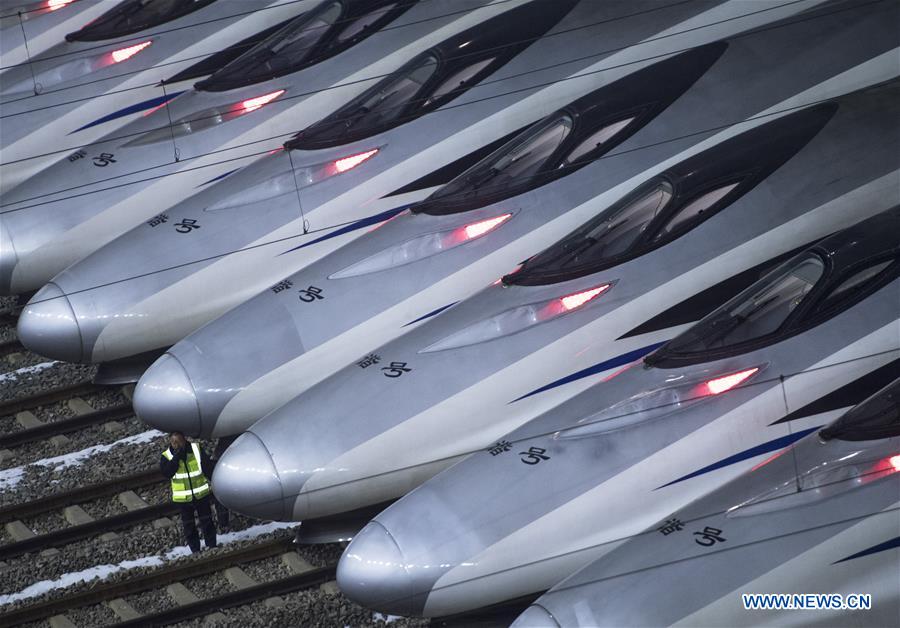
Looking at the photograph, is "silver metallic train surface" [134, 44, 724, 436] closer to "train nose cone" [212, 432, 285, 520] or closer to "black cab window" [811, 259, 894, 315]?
"train nose cone" [212, 432, 285, 520]

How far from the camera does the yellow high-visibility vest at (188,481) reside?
48.6 ft

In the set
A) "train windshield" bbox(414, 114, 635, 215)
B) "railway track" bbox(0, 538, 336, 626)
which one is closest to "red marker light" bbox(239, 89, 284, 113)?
"train windshield" bbox(414, 114, 635, 215)

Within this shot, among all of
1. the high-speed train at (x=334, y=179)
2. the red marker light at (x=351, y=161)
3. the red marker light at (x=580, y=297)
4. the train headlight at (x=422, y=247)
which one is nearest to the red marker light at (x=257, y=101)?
the high-speed train at (x=334, y=179)

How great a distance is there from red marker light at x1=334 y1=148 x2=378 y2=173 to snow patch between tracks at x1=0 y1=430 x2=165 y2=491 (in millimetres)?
3301

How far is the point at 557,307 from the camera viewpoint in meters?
14.5

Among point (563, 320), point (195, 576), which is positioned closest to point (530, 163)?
point (563, 320)

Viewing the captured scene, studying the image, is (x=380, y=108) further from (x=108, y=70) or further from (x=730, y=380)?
(x=730, y=380)

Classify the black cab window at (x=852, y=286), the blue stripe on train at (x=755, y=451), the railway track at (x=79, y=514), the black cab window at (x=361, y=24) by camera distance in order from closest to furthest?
the blue stripe on train at (x=755, y=451) < the black cab window at (x=852, y=286) < the railway track at (x=79, y=514) < the black cab window at (x=361, y=24)

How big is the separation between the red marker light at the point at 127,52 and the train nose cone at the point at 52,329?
4047mm

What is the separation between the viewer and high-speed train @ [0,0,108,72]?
20.8 m

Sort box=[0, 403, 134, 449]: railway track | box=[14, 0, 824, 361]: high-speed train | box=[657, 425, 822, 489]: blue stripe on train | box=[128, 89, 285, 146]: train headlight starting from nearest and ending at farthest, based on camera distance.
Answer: box=[657, 425, 822, 489]: blue stripe on train, box=[14, 0, 824, 361]: high-speed train, box=[0, 403, 134, 449]: railway track, box=[128, 89, 285, 146]: train headlight

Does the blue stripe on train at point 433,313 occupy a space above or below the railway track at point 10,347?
above

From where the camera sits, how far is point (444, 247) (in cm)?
1558

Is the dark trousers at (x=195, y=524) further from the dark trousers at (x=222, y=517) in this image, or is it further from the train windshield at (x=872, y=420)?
the train windshield at (x=872, y=420)
